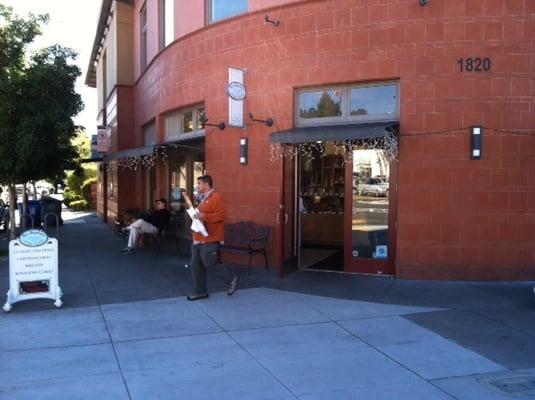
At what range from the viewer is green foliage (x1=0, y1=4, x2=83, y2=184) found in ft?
36.0

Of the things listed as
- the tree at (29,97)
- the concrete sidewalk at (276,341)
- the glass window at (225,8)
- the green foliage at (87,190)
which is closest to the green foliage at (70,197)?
the green foliage at (87,190)

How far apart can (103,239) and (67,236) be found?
161cm

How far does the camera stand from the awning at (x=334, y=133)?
26.5ft

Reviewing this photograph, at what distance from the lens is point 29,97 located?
11.4 m

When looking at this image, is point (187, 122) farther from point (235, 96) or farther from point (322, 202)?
point (322, 202)

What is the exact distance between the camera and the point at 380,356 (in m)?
5.45

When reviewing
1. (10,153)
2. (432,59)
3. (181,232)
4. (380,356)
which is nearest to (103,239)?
(181,232)

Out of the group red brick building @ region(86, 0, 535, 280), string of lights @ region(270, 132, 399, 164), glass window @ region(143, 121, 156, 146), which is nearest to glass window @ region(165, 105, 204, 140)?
red brick building @ region(86, 0, 535, 280)

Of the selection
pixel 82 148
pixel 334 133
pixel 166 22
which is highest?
pixel 166 22

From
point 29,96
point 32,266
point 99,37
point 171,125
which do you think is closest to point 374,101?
point 32,266

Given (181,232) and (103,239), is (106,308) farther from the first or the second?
(103,239)

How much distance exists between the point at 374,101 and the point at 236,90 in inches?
93.3

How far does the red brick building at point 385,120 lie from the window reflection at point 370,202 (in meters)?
0.02

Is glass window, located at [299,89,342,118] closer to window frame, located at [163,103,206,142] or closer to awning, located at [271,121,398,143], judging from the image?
awning, located at [271,121,398,143]
